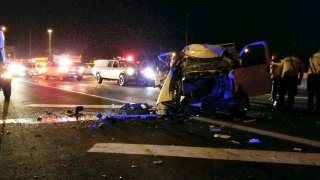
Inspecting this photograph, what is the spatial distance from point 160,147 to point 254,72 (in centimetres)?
533

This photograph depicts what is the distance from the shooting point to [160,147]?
800 centimetres

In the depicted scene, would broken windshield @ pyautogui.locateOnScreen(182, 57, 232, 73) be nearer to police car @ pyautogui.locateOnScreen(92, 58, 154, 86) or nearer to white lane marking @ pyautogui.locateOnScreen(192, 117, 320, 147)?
white lane marking @ pyautogui.locateOnScreen(192, 117, 320, 147)

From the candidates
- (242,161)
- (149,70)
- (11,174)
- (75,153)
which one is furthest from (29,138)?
(149,70)

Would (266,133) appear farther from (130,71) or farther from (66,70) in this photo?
(66,70)

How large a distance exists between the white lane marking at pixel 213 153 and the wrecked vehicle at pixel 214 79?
434cm

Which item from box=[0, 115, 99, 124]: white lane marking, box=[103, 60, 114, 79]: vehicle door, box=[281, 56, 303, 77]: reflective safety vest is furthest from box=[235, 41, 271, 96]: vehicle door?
box=[103, 60, 114, 79]: vehicle door

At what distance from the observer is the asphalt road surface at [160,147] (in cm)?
640

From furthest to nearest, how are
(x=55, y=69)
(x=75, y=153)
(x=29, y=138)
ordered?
(x=55, y=69)
(x=29, y=138)
(x=75, y=153)

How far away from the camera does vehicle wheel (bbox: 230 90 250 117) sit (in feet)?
39.6

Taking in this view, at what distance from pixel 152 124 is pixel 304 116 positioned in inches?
170

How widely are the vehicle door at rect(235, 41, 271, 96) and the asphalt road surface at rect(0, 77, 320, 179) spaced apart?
74 cm

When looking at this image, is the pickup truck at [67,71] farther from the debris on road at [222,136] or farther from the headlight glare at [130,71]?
the debris on road at [222,136]

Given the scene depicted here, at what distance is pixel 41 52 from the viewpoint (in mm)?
88125

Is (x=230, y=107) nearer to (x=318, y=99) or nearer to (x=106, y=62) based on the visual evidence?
(x=318, y=99)
